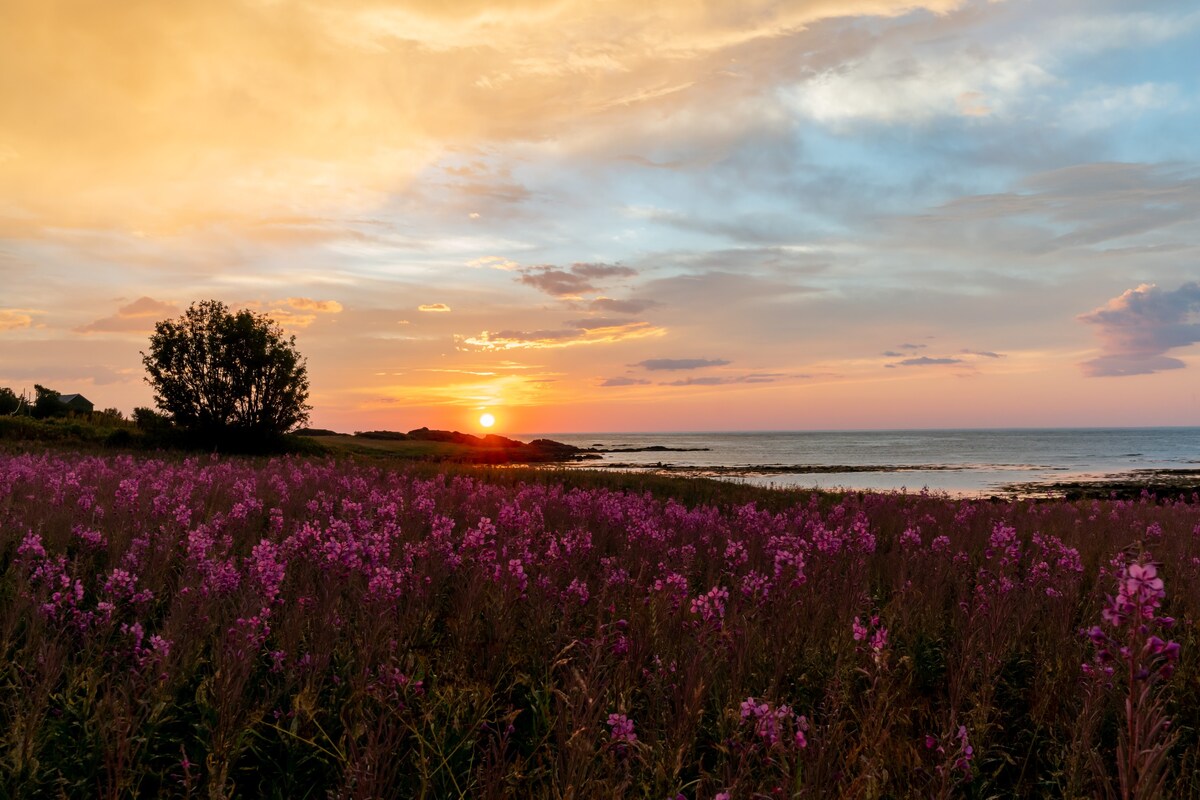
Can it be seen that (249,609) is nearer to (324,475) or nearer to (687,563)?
(687,563)

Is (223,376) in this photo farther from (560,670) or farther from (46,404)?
(560,670)

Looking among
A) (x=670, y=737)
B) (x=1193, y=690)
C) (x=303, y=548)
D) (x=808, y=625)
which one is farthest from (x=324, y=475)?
(x=1193, y=690)

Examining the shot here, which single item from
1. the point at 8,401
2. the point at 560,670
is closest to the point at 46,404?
the point at 8,401

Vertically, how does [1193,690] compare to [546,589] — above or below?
below

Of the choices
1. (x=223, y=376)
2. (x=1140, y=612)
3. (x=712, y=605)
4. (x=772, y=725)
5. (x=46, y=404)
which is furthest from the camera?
(x=46, y=404)

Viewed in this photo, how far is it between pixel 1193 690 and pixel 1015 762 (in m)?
1.82

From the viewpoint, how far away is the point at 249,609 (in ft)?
14.4

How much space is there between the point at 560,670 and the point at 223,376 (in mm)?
36644

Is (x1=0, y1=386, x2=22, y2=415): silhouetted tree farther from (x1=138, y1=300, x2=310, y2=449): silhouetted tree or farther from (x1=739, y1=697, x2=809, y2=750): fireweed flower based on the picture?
(x1=739, y1=697, x2=809, y2=750): fireweed flower

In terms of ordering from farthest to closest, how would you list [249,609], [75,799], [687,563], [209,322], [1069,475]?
[1069,475]
[209,322]
[687,563]
[249,609]
[75,799]

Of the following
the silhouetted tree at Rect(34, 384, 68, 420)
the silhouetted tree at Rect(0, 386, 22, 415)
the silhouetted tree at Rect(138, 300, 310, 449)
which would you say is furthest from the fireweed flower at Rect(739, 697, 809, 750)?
the silhouetted tree at Rect(0, 386, 22, 415)

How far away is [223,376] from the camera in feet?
118

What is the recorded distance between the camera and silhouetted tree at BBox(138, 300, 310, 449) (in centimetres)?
3528

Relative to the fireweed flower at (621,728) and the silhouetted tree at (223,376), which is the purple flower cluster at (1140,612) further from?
the silhouetted tree at (223,376)
